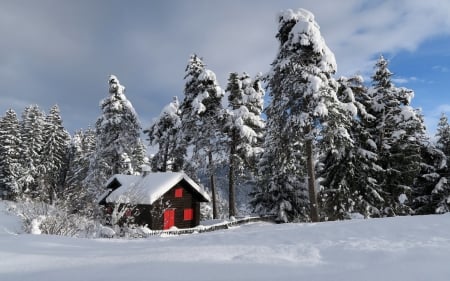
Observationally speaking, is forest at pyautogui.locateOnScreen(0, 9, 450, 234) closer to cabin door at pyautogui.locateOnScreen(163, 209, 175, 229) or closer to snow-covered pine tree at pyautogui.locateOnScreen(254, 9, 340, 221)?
snow-covered pine tree at pyautogui.locateOnScreen(254, 9, 340, 221)

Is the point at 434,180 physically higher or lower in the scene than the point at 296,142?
lower

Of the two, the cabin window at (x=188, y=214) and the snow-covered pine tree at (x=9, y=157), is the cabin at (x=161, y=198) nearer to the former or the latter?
the cabin window at (x=188, y=214)

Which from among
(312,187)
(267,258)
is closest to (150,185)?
(312,187)

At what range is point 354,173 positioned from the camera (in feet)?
75.6

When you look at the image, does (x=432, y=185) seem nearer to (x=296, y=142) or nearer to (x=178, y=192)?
(x=296, y=142)

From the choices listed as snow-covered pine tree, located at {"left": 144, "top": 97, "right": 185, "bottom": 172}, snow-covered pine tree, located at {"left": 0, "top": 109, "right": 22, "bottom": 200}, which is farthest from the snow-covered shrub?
snow-covered pine tree, located at {"left": 0, "top": 109, "right": 22, "bottom": 200}

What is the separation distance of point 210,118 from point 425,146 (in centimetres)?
1728

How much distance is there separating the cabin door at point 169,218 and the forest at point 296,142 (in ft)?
14.3

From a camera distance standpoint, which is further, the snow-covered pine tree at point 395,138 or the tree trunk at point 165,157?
the tree trunk at point 165,157

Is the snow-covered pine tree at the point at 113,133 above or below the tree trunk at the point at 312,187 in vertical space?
above

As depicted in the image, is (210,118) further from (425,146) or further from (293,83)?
(425,146)

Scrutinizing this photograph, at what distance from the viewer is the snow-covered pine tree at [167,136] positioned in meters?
35.3

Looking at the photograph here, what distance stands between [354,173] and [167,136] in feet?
66.1

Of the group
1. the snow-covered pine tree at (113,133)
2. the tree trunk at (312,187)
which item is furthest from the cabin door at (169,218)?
the tree trunk at (312,187)
